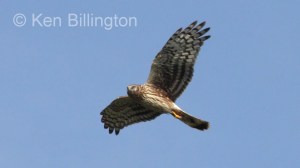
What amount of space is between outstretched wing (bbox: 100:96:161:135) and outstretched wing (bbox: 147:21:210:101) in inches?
38.6

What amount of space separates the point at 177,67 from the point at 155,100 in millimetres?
966

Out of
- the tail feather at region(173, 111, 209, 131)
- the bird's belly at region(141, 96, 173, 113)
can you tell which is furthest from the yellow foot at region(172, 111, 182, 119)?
the bird's belly at region(141, 96, 173, 113)

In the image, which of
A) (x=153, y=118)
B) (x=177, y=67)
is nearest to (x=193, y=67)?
(x=177, y=67)

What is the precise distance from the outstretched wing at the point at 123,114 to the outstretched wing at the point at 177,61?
98 cm

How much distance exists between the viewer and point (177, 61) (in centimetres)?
2020

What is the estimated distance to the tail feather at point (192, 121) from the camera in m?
19.2

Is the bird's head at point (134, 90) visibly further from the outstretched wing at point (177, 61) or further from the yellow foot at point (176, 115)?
the yellow foot at point (176, 115)

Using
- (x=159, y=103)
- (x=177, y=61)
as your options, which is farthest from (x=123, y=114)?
(x=177, y=61)

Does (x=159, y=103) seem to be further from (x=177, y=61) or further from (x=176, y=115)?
(x=177, y=61)

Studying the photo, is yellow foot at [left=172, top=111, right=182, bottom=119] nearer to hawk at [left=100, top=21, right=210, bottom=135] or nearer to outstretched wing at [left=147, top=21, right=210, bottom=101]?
hawk at [left=100, top=21, right=210, bottom=135]

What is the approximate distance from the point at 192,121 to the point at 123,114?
2636 mm

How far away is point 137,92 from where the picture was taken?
784 inches

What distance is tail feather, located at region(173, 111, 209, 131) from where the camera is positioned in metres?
19.2

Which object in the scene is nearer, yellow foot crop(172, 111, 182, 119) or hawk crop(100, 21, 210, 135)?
yellow foot crop(172, 111, 182, 119)
